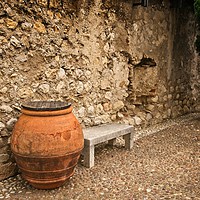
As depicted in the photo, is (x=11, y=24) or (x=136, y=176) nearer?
(x=11, y=24)

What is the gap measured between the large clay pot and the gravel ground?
0.56 feet

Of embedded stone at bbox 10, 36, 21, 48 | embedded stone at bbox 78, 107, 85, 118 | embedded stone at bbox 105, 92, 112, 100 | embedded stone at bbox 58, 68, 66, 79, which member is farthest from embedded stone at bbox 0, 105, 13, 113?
embedded stone at bbox 105, 92, 112, 100

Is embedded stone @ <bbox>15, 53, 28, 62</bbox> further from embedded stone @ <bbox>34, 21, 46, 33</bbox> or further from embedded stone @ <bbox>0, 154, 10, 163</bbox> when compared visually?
embedded stone @ <bbox>0, 154, 10, 163</bbox>

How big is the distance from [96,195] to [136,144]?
153cm

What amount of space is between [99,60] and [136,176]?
5.56 ft

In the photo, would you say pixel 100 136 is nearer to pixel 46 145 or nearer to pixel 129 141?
pixel 129 141

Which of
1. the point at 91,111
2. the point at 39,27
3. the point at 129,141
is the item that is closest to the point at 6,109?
the point at 39,27

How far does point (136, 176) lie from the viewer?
2.79 metres

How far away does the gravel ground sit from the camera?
7.91 ft

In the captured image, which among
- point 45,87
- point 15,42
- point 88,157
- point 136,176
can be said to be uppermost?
point 15,42

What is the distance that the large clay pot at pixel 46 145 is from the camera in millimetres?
2303

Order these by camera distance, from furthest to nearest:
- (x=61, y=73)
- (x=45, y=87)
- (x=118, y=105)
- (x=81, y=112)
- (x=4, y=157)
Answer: (x=118, y=105) → (x=81, y=112) → (x=61, y=73) → (x=45, y=87) → (x=4, y=157)

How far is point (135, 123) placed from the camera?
4516 mm

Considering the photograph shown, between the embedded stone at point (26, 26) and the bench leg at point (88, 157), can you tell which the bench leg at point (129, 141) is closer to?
the bench leg at point (88, 157)
